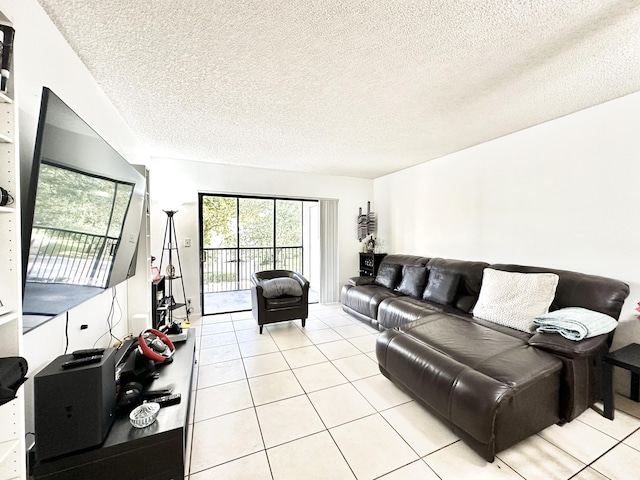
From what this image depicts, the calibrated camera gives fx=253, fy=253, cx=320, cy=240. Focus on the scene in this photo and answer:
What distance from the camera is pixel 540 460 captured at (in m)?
1.47

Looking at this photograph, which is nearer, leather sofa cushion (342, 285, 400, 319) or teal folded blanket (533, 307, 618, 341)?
teal folded blanket (533, 307, 618, 341)

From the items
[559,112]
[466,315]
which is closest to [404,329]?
[466,315]

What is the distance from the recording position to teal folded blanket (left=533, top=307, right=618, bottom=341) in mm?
1723

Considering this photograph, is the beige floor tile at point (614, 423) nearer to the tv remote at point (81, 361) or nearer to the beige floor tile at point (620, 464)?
the beige floor tile at point (620, 464)

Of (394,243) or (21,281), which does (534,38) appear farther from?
(394,243)

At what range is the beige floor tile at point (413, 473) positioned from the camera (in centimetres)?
137

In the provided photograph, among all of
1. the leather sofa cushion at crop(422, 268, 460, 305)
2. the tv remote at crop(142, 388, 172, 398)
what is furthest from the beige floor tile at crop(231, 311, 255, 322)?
the leather sofa cushion at crop(422, 268, 460, 305)

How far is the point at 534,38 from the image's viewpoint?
144cm

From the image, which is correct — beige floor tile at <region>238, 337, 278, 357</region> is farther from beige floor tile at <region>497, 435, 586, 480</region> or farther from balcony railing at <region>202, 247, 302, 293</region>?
balcony railing at <region>202, 247, 302, 293</region>

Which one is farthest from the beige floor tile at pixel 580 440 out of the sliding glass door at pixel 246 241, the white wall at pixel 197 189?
the sliding glass door at pixel 246 241

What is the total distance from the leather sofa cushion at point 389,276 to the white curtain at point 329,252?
107cm

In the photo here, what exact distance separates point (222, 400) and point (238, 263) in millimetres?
3762

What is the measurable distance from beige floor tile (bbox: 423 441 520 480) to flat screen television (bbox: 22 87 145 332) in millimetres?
2100

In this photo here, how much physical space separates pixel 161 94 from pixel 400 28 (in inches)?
72.3
